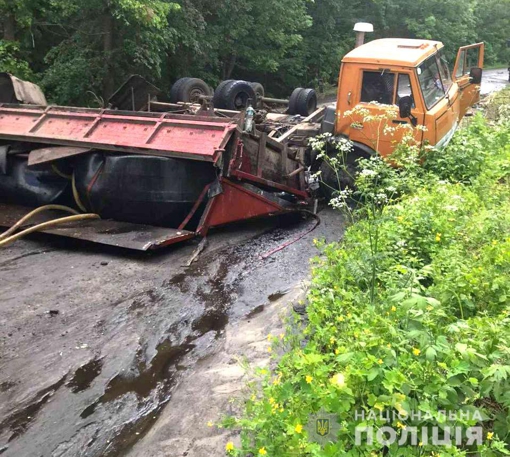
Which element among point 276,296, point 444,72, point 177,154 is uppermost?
point 444,72

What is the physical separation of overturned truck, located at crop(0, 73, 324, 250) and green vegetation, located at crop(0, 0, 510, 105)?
9.77 ft

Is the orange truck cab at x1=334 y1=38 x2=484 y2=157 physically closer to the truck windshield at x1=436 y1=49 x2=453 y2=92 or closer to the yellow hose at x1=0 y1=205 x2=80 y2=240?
the truck windshield at x1=436 y1=49 x2=453 y2=92

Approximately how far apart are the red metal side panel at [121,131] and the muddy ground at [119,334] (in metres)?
1.21

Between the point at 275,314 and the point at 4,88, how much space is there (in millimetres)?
5703

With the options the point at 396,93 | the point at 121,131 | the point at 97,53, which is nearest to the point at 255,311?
the point at 121,131

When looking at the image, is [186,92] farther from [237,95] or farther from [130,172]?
[130,172]

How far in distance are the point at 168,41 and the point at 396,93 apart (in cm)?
624

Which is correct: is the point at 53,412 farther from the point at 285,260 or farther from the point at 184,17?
the point at 184,17

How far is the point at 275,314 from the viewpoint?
15.2 feet

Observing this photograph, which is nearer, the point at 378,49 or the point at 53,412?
the point at 53,412

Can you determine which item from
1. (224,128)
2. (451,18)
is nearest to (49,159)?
(224,128)

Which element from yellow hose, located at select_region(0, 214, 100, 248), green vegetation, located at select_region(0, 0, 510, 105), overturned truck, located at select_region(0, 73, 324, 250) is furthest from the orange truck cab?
green vegetation, located at select_region(0, 0, 510, 105)

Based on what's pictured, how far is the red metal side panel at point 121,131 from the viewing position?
5906 mm

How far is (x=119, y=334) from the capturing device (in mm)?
4348
